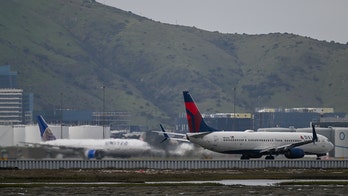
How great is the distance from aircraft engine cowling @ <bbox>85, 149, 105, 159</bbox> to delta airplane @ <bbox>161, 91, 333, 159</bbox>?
18.7 metres

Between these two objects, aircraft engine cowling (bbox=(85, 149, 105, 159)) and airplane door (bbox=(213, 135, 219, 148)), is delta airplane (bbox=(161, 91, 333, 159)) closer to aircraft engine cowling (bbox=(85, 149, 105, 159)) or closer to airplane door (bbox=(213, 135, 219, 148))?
airplane door (bbox=(213, 135, 219, 148))

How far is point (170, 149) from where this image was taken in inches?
5950

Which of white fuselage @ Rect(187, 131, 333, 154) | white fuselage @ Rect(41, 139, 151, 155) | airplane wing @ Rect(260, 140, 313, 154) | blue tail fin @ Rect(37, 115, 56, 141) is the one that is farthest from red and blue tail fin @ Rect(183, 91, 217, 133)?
blue tail fin @ Rect(37, 115, 56, 141)

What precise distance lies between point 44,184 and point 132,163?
3582 centimetres

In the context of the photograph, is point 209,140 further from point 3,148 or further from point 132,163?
point 3,148

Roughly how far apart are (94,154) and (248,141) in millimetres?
26014

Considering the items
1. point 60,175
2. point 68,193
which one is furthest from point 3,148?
point 68,193

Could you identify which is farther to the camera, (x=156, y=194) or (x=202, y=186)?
(x=202, y=186)

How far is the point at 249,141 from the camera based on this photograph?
144750 millimetres

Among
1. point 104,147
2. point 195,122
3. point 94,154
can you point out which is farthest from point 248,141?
point 94,154

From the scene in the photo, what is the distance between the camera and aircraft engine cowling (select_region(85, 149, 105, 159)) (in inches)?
6112

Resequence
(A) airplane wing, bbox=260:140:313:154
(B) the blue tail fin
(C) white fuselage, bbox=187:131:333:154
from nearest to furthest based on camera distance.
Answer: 1. (C) white fuselage, bbox=187:131:333:154
2. (A) airplane wing, bbox=260:140:313:154
3. (B) the blue tail fin

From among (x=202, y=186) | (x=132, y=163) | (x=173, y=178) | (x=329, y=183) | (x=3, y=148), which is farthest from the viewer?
(x=3, y=148)

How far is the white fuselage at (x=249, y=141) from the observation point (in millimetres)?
141125
